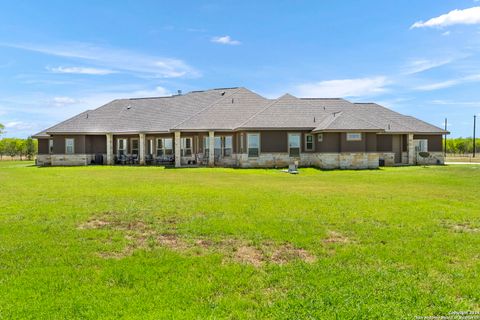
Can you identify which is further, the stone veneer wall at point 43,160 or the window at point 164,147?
the stone veneer wall at point 43,160

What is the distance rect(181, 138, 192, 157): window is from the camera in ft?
119

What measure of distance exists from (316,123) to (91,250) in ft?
92.4

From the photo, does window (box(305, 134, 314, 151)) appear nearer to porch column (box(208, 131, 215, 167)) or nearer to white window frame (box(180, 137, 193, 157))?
porch column (box(208, 131, 215, 167))

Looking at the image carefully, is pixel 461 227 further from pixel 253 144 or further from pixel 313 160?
pixel 253 144

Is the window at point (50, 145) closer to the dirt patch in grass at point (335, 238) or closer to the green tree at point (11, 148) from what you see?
the dirt patch in grass at point (335, 238)

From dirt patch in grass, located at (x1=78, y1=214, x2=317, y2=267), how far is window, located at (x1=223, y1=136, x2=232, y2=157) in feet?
85.8

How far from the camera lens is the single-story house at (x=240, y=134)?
30969 millimetres

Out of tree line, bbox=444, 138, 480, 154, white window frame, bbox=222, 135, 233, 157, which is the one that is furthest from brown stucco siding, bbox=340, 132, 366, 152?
tree line, bbox=444, 138, 480, 154

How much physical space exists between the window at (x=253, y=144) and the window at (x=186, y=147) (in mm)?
6615

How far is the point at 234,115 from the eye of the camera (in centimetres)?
3619

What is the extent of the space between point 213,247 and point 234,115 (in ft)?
96.5

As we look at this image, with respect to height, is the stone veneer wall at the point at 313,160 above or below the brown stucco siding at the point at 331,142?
below

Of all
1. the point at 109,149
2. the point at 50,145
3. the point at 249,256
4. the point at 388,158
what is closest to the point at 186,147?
the point at 109,149

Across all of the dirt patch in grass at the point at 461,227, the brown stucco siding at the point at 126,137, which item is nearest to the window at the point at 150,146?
the brown stucco siding at the point at 126,137
